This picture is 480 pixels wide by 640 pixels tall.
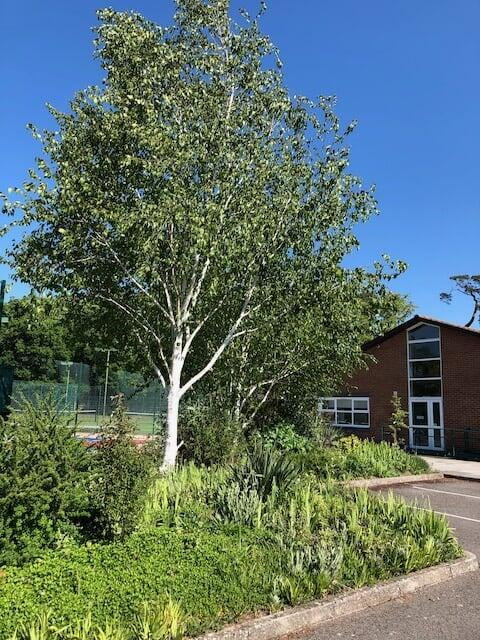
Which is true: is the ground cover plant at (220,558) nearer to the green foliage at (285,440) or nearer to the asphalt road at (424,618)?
the asphalt road at (424,618)

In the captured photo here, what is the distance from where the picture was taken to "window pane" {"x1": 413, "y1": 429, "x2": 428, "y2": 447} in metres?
24.0

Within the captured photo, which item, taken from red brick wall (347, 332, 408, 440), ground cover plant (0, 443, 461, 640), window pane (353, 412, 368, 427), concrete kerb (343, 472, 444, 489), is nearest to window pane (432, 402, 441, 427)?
red brick wall (347, 332, 408, 440)

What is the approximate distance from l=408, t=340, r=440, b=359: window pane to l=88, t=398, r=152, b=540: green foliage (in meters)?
20.8

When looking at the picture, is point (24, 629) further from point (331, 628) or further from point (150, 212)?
point (150, 212)

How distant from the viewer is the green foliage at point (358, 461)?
12469 mm

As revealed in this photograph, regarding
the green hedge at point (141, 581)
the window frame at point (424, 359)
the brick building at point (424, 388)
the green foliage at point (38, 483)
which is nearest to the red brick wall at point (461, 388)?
the brick building at point (424, 388)

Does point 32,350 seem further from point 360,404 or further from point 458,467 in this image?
point 458,467

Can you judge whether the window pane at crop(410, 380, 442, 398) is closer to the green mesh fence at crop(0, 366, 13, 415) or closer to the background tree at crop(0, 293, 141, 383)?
the background tree at crop(0, 293, 141, 383)

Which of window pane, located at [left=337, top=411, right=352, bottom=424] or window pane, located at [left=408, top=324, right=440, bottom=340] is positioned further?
window pane, located at [left=337, top=411, right=352, bottom=424]

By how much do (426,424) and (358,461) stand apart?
11.6 metres

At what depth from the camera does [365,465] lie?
44.4 ft

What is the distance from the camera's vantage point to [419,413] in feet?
79.9

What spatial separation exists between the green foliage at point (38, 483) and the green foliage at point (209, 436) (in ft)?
19.8

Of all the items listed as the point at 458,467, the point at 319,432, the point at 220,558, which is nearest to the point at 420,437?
the point at 458,467
